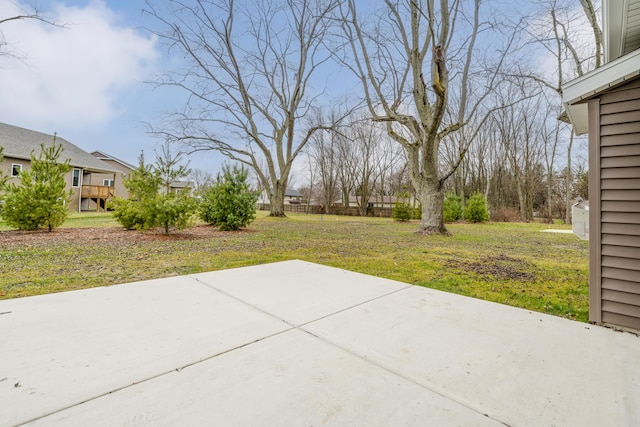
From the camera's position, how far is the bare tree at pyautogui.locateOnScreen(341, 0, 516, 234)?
29.1 ft

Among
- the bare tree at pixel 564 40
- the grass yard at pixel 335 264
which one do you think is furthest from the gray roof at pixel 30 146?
the bare tree at pixel 564 40

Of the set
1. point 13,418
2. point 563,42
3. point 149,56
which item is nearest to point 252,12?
point 149,56

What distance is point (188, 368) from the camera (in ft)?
5.13

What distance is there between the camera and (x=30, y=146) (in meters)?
17.6

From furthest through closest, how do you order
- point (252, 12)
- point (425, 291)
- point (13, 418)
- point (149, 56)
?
1. point (252, 12)
2. point (149, 56)
3. point (425, 291)
4. point (13, 418)

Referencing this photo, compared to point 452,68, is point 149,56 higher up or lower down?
higher up

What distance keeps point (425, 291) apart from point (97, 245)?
6679mm

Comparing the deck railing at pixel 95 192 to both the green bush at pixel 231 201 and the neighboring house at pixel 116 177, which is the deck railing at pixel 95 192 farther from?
the green bush at pixel 231 201

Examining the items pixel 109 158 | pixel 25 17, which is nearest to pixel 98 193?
pixel 109 158

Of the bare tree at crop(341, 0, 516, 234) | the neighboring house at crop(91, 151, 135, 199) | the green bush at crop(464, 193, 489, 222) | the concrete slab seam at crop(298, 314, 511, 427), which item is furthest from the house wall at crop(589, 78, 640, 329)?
the neighboring house at crop(91, 151, 135, 199)

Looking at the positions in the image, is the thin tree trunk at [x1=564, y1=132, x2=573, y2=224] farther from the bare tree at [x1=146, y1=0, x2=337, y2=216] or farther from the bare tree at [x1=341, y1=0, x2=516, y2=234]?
the bare tree at [x1=146, y1=0, x2=337, y2=216]

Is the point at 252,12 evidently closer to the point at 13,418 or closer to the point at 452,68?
the point at 452,68

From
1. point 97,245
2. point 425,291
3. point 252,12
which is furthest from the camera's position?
point 252,12

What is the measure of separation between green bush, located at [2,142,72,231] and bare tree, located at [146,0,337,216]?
876 centimetres
